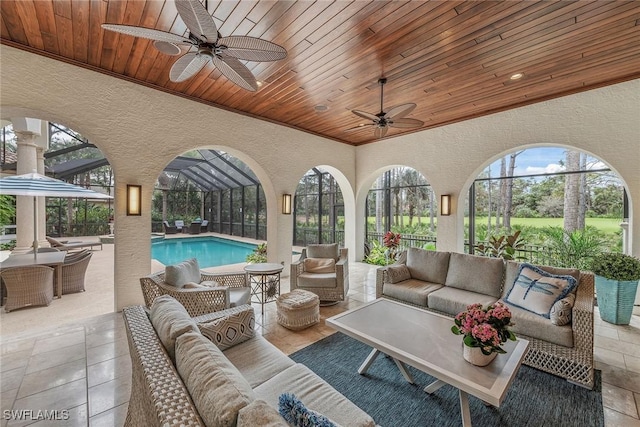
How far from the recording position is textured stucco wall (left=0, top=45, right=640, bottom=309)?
11.4 feet

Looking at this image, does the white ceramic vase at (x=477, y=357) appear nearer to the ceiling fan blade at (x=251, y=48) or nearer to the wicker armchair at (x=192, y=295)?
the wicker armchair at (x=192, y=295)

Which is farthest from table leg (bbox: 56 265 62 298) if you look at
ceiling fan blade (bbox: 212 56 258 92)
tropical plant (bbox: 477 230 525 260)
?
tropical plant (bbox: 477 230 525 260)

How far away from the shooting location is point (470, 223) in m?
6.21

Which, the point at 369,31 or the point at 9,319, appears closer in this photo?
the point at 369,31

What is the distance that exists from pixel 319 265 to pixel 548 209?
6118mm

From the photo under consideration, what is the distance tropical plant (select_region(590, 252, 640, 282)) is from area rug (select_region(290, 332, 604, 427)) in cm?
184

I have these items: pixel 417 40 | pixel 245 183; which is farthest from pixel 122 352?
pixel 245 183

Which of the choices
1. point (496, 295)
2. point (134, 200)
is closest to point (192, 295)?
point (134, 200)

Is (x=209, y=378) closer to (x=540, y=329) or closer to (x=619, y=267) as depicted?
(x=540, y=329)

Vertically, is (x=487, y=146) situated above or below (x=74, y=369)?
above

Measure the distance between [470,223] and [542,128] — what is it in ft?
7.77

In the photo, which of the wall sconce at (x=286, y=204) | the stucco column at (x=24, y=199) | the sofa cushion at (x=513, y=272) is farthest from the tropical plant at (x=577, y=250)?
the stucco column at (x=24, y=199)

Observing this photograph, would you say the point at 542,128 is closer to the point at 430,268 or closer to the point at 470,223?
the point at 470,223

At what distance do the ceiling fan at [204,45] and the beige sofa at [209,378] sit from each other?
81.9 inches
